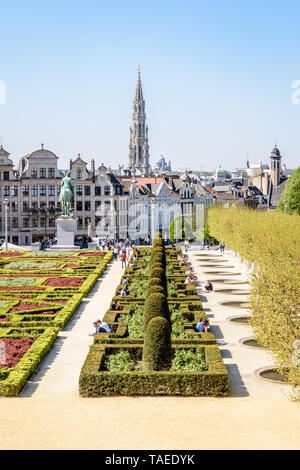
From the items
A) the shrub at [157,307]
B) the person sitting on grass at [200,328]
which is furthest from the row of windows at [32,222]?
the shrub at [157,307]

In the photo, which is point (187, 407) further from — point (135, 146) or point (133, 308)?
point (135, 146)

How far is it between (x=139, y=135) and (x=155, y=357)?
140 meters

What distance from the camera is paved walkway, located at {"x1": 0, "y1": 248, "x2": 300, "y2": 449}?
1656 centimetres

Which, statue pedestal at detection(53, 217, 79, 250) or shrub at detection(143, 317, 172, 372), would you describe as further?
statue pedestal at detection(53, 217, 79, 250)

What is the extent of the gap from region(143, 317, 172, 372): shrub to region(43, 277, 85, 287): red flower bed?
21.9m

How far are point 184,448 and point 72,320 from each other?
18.0 meters

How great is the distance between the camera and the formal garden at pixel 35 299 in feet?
77.7

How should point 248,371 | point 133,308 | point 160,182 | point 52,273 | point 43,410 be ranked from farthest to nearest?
point 160,182 < point 52,273 < point 133,308 < point 248,371 < point 43,410

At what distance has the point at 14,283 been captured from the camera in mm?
45188

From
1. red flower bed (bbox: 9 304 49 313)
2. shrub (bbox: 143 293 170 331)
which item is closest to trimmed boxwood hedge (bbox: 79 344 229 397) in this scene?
shrub (bbox: 143 293 170 331)

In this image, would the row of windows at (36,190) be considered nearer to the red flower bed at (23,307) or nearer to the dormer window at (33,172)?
the dormer window at (33,172)

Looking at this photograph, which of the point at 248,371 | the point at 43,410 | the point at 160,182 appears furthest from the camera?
the point at 160,182

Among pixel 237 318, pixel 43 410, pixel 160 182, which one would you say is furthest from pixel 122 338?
pixel 160 182

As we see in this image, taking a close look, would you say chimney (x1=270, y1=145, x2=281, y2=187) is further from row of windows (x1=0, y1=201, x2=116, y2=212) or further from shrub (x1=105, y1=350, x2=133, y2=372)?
shrub (x1=105, y1=350, x2=133, y2=372)
